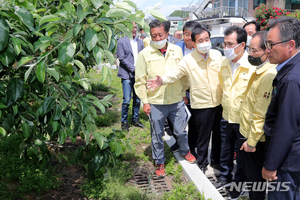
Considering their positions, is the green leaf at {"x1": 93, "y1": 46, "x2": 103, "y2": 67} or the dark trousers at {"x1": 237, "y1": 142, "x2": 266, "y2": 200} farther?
the dark trousers at {"x1": 237, "y1": 142, "x2": 266, "y2": 200}

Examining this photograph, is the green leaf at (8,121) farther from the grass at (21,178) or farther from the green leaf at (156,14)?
the grass at (21,178)

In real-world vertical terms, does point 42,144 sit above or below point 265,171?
above

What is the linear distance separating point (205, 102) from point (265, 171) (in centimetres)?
151

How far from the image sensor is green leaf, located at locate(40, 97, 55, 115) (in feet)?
5.54

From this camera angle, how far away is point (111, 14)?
53.9 inches

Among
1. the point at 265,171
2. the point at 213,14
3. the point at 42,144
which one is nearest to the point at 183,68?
the point at 265,171

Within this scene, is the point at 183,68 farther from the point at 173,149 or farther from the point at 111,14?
the point at 111,14

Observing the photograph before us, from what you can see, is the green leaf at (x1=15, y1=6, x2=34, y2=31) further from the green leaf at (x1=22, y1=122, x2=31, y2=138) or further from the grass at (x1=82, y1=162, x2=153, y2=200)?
the grass at (x1=82, y1=162, x2=153, y2=200)

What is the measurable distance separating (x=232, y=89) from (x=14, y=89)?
2358 millimetres

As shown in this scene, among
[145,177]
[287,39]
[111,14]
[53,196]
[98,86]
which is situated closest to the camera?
[111,14]

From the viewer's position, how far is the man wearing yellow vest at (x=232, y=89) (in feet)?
9.84

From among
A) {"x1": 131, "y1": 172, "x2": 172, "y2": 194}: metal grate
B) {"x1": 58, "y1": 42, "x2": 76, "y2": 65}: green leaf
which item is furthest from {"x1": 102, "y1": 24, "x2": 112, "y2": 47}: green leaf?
{"x1": 131, "y1": 172, "x2": 172, "y2": 194}: metal grate

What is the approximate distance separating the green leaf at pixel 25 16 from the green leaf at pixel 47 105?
480 millimetres

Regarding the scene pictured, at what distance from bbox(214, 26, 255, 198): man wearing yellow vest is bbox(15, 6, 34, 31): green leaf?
2.29 m
